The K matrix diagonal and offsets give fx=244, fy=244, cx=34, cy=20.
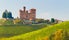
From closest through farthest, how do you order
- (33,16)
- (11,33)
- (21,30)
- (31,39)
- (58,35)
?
(58,35), (31,39), (11,33), (21,30), (33,16)

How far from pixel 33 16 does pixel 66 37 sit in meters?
112

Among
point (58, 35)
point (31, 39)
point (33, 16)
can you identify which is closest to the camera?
point (58, 35)

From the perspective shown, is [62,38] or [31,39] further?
[31,39]

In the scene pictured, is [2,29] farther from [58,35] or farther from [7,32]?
[58,35]

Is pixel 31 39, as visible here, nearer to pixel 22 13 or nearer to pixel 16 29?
pixel 16 29

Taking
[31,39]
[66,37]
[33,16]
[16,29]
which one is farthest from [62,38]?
[33,16]

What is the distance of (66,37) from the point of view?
57.2m

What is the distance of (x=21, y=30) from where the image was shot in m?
99.5

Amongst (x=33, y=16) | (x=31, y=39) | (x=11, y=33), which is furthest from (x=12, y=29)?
(x=33, y=16)

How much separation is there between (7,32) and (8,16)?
7599 centimetres

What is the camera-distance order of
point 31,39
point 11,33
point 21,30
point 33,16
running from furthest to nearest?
point 33,16, point 21,30, point 11,33, point 31,39

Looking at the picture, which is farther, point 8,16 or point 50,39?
point 8,16

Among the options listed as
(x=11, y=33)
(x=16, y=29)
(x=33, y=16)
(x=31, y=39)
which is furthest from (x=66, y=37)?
(x=33, y=16)

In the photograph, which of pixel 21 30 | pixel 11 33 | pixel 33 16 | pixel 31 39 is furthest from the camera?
pixel 33 16
